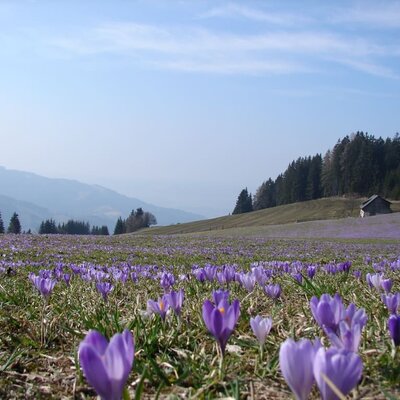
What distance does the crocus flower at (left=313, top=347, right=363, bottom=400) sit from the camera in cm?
108

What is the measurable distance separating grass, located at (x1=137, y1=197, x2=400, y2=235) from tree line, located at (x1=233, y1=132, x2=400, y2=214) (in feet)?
14.6

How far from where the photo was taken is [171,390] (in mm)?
1780

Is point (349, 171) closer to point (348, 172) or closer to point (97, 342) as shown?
point (348, 172)

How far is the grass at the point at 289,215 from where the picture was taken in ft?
319

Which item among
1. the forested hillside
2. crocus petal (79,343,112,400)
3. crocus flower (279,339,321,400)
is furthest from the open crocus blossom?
the forested hillside

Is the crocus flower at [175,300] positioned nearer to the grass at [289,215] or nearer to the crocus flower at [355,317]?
the crocus flower at [355,317]

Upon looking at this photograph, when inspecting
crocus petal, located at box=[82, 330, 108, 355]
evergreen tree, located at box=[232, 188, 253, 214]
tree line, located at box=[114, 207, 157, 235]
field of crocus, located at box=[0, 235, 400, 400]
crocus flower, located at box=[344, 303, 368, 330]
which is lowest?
field of crocus, located at box=[0, 235, 400, 400]

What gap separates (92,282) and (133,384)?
110 inches

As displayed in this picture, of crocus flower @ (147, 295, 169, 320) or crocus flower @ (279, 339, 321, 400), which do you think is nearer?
crocus flower @ (279, 339, 321, 400)

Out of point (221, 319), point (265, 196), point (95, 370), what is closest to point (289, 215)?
point (265, 196)

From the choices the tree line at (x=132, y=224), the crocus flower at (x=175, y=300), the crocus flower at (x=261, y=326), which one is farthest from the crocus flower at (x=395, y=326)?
the tree line at (x=132, y=224)

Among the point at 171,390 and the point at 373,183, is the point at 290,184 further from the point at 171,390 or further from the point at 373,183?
the point at 171,390

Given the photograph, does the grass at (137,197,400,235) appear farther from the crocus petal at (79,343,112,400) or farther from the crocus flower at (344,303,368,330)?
the crocus petal at (79,343,112,400)

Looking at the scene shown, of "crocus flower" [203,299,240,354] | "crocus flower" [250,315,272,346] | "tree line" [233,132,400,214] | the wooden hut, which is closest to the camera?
"crocus flower" [203,299,240,354]
